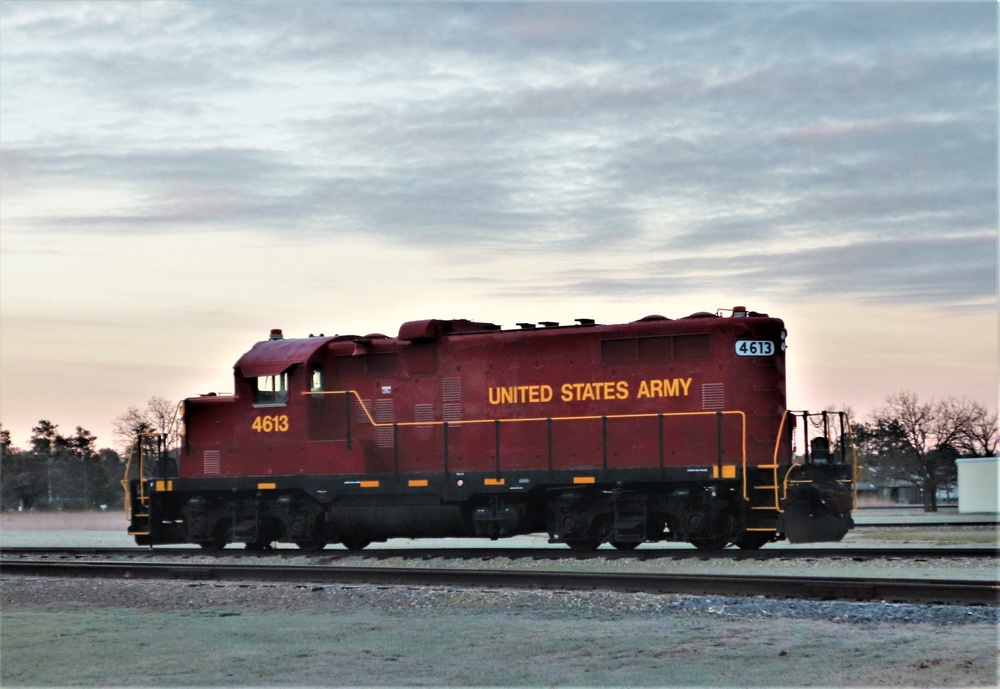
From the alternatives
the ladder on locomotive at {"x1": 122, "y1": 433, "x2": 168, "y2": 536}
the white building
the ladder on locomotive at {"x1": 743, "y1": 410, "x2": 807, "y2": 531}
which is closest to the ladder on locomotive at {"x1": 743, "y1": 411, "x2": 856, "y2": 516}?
the ladder on locomotive at {"x1": 743, "y1": 410, "x2": 807, "y2": 531}

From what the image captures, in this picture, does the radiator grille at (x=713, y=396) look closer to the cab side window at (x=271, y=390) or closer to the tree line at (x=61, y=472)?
the cab side window at (x=271, y=390)

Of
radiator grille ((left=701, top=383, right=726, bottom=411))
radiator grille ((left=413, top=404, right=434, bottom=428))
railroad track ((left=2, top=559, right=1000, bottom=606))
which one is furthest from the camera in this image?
radiator grille ((left=413, top=404, right=434, bottom=428))

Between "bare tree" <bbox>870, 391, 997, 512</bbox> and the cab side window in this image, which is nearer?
the cab side window

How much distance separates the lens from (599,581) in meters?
15.1

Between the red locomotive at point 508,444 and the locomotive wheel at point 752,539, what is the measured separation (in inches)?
1.6

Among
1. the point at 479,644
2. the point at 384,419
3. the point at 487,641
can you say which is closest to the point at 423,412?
the point at 384,419

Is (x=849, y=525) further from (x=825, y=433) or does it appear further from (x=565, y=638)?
(x=565, y=638)

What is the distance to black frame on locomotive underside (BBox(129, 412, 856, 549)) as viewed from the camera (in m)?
19.8

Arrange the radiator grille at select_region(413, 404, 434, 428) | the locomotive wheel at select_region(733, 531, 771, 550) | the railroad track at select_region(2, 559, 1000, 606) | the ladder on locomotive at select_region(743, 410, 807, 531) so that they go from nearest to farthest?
the railroad track at select_region(2, 559, 1000, 606) → the ladder on locomotive at select_region(743, 410, 807, 531) → the locomotive wheel at select_region(733, 531, 771, 550) → the radiator grille at select_region(413, 404, 434, 428)

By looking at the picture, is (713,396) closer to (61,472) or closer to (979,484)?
(979,484)

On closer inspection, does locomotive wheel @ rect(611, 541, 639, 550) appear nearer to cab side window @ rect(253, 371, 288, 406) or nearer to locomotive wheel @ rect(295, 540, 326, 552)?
locomotive wheel @ rect(295, 540, 326, 552)

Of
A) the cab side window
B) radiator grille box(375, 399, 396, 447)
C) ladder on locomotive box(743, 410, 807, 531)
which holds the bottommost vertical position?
ladder on locomotive box(743, 410, 807, 531)

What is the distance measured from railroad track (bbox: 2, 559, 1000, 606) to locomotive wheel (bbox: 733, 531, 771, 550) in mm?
4560

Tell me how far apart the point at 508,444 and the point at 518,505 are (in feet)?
3.66
